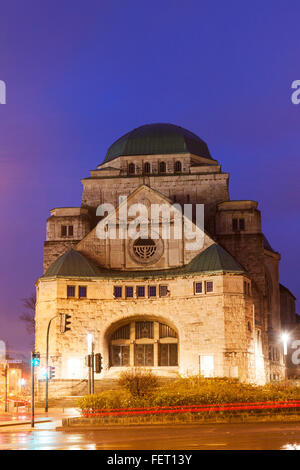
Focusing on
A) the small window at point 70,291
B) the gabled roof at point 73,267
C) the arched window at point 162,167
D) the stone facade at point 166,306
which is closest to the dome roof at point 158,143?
the arched window at point 162,167

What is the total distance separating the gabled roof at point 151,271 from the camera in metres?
55.0

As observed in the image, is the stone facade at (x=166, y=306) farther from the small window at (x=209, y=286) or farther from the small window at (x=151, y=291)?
the small window at (x=151, y=291)

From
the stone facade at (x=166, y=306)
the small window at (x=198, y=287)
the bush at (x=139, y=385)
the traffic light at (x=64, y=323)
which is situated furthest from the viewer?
the small window at (x=198, y=287)

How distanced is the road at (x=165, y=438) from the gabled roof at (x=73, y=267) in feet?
94.4

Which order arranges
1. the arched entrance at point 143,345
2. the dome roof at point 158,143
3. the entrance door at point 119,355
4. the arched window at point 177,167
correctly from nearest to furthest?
the arched entrance at point 143,345, the entrance door at point 119,355, the arched window at point 177,167, the dome roof at point 158,143

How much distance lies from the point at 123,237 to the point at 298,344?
2475 centimetres

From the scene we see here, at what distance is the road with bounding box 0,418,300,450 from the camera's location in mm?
19391

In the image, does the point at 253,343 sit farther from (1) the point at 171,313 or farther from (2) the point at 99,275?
(2) the point at 99,275

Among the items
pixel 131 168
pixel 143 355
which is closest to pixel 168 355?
pixel 143 355

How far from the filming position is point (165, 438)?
70.9 ft

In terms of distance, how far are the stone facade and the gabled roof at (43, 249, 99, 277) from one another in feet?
0.38

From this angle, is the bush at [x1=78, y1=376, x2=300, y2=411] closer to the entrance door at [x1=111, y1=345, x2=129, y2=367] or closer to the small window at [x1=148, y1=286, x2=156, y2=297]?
the small window at [x1=148, y1=286, x2=156, y2=297]

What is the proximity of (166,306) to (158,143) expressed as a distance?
21631 mm

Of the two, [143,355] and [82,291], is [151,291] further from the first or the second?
[82,291]
